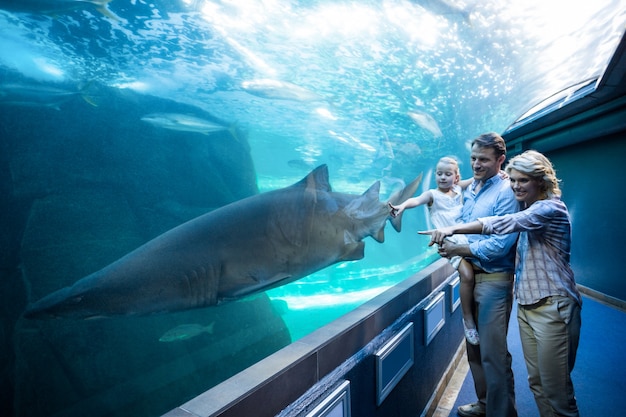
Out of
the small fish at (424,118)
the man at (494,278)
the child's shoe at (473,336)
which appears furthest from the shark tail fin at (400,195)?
the small fish at (424,118)

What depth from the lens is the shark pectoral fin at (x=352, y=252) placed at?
2807 mm

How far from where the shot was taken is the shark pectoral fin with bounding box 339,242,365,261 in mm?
2807

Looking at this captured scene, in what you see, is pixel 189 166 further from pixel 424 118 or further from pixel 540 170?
pixel 424 118

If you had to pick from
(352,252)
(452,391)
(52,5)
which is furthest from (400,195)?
(52,5)

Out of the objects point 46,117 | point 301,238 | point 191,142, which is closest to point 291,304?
point 301,238

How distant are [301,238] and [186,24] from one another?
18.8ft

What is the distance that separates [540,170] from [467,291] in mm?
1022

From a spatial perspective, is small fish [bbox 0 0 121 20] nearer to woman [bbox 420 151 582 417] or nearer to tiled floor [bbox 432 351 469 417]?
woman [bbox 420 151 582 417]

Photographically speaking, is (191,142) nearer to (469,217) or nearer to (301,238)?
(301,238)

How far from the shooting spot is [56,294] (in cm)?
176

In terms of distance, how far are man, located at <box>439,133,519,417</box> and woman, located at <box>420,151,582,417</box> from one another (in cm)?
21

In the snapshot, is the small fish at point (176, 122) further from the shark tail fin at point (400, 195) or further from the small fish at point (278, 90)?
the shark tail fin at point (400, 195)

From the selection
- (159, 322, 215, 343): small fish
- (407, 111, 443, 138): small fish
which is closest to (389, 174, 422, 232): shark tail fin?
(159, 322, 215, 343): small fish

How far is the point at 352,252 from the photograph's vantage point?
9.44 feet
